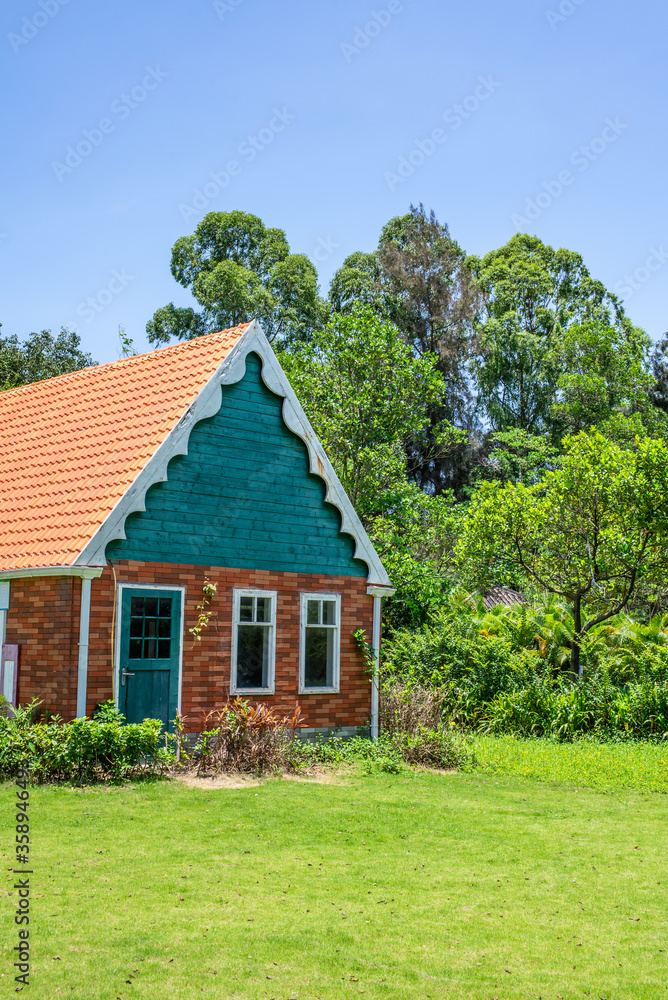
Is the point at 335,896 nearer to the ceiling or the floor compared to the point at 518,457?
nearer to the floor

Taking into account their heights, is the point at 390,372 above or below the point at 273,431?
above

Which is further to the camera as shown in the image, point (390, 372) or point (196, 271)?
point (196, 271)

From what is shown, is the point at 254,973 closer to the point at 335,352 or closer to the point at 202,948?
the point at 202,948

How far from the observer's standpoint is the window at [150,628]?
1392 cm

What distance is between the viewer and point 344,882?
820cm

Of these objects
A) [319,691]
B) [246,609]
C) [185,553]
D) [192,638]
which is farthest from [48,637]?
[319,691]

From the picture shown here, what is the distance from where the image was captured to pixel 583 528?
21453mm

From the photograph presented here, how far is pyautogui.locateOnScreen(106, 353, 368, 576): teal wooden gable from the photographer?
1442 cm

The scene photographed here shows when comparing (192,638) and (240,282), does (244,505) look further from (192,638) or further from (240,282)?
(240,282)

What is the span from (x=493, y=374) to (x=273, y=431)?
30.9 metres

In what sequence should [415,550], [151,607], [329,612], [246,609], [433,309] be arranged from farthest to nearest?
[433,309] → [415,550] → [329,612] → [246,609] → [151,607]

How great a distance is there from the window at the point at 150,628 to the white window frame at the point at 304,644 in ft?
8.43

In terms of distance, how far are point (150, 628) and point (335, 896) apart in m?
7.02

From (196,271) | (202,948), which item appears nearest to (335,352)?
(202,948)
